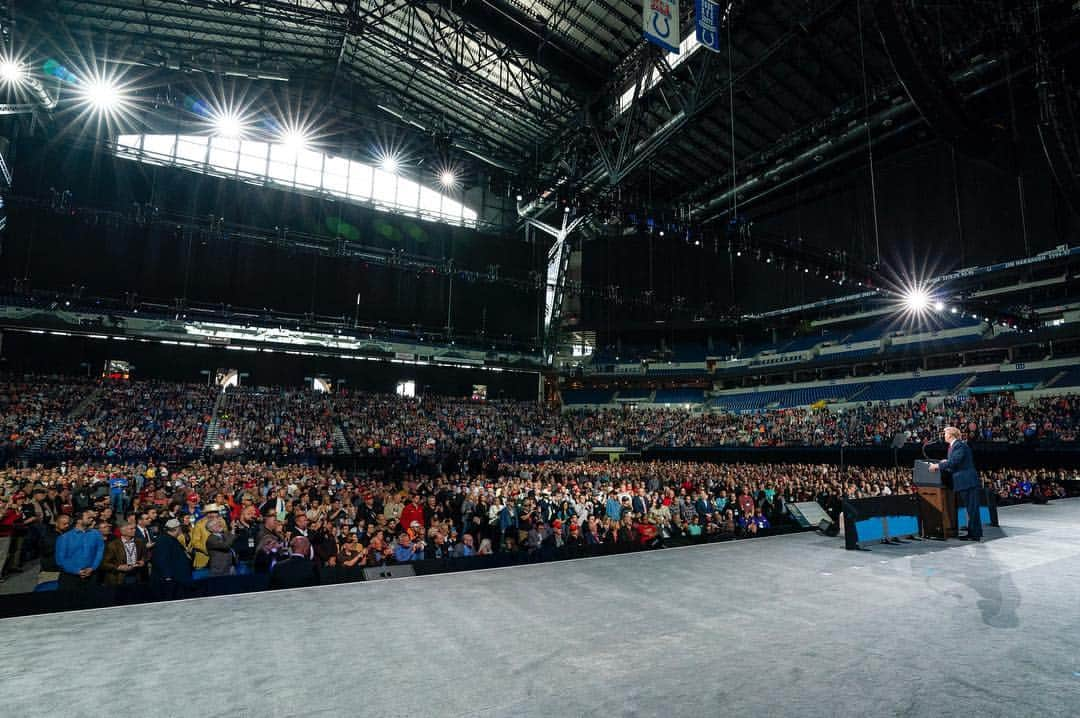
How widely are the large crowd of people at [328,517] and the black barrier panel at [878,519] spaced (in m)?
2.09

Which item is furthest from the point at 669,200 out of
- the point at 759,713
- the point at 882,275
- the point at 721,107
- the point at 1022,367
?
the point at 759,713

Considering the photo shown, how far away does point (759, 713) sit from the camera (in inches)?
99.7

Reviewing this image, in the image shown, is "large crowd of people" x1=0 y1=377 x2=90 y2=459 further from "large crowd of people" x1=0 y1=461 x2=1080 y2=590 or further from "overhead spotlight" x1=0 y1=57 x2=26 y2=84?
"overhead spotlight" x1=0 y1=57 x2=26 y2=84

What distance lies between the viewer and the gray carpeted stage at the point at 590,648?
2715mm

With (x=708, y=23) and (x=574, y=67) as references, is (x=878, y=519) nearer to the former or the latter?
(x=708, y=23)

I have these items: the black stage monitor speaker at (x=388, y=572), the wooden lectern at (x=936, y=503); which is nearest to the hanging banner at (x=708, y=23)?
the wooden lectern at (x=936, y=503)

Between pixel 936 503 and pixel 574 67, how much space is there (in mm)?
21764

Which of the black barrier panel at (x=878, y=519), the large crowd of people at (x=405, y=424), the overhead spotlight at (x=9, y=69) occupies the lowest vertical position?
the black barrier panel at (x=878, y=519)

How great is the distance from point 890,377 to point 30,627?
41.5 meters

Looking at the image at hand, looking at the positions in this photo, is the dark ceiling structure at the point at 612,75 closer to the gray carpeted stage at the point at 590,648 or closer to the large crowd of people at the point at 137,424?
the gray carpeted stage at the point at 590,648

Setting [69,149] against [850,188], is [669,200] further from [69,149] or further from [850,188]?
[69,149]

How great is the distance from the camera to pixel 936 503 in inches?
297

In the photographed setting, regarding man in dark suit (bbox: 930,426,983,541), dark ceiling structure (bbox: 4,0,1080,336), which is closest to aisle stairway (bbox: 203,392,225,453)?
dark ceiling structure (bbox: 4,0,1080,336)

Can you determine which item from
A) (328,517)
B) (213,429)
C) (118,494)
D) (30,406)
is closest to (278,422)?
(213,429)
